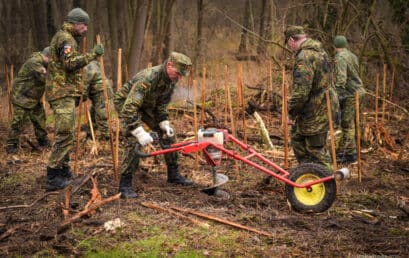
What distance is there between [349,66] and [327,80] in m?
2.69

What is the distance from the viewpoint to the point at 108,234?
525 centimetres

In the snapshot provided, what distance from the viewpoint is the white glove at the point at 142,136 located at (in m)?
5.91

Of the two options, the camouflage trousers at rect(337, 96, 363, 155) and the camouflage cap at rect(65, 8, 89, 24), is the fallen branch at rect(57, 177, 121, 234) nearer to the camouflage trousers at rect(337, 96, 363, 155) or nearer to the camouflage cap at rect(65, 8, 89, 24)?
the camouflage cap at rect(65, 8, 89, 24)

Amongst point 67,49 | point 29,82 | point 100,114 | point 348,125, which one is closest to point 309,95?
point 348,125

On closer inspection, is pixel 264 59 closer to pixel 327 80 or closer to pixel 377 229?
pixel 327 80

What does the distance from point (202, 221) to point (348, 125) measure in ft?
14.2

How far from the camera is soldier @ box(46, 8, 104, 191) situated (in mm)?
6891

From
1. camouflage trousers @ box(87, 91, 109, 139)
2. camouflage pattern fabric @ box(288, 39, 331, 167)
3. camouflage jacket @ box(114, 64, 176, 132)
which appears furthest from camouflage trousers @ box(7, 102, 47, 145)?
camouflage pattern fabric @ box(288, 39, 331, 167)

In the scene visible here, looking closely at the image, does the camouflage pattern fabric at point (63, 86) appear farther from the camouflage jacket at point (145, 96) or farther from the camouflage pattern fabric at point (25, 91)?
the camouflage pattern fabric at point (25, 91)

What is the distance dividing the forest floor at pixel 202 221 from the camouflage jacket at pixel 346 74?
5.19ft

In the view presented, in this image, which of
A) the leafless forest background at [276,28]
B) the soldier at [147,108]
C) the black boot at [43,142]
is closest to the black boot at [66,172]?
the soldier at [147,108]

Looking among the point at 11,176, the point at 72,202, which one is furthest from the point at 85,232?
the point at 11,176

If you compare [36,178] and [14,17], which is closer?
[36,178]

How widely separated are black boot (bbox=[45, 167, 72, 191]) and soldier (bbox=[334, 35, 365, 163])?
4.34 metres
